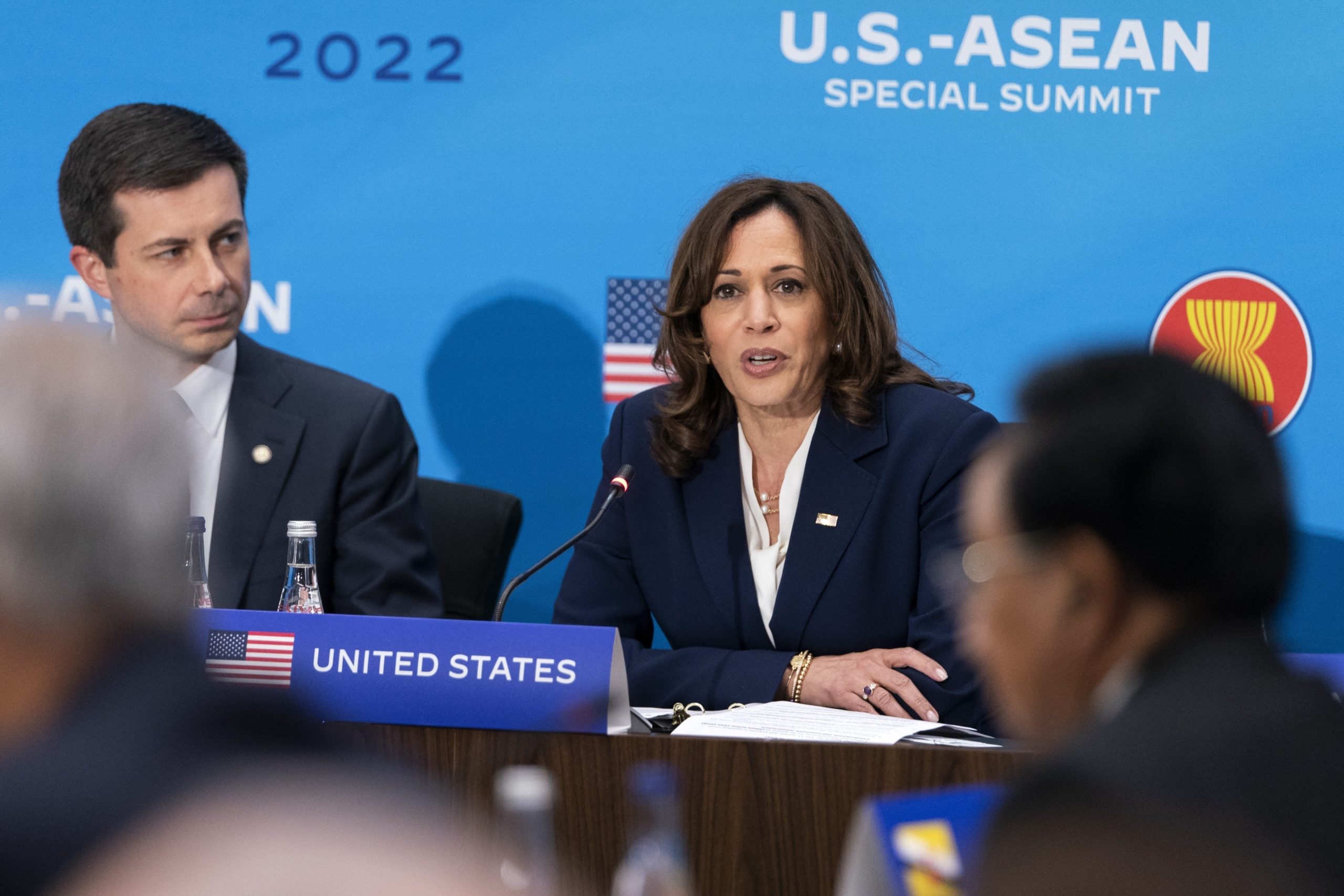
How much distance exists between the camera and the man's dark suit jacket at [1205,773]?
→ 33.6 inches

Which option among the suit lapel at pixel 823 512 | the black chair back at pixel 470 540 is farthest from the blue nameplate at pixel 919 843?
the black chair back at pixel 470 540

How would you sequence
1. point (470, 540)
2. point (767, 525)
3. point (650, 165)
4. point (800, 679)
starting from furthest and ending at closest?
point (650, 165), point (470, 540), point (767, 525), point (800, 679)

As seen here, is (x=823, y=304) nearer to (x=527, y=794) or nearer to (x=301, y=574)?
(x=301, y=574)

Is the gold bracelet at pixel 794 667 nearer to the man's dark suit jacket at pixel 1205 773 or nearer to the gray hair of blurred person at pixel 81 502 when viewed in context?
the man's dark suit jacket at pixel 1205 773

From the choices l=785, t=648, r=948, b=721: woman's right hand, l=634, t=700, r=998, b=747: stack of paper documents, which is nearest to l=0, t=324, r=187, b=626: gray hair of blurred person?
l=634, t=700, r=998, b=747: stack of paper documents

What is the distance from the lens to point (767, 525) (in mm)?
2629

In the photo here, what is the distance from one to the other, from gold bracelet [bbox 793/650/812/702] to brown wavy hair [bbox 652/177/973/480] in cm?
49

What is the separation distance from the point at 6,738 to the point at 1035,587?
2.14 ft

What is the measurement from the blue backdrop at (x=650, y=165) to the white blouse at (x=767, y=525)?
97cm

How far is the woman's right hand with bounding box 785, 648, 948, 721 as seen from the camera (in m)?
2.20

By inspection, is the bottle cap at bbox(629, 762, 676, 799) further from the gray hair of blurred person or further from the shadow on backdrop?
the shadow on backdrop

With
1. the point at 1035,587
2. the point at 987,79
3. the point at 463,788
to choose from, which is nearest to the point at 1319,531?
the point at 987,79

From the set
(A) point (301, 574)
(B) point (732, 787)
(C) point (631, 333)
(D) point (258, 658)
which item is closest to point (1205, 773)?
(B) point (732, 787)

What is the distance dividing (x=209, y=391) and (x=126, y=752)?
6.86ft
